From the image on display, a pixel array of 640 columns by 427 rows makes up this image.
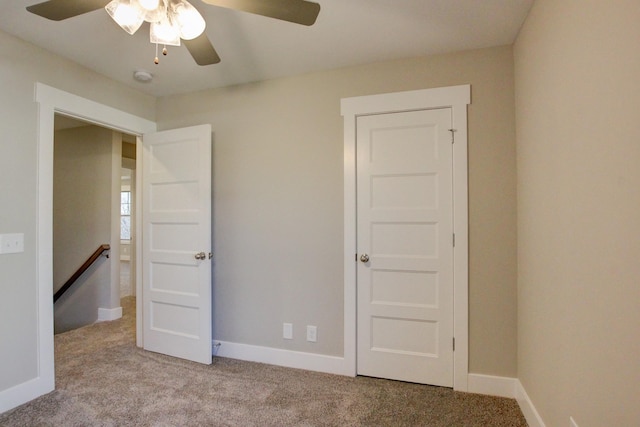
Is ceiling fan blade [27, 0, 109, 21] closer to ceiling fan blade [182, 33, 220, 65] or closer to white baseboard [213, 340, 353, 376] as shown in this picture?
ceiling fan blade [182, 33, 220, 65]

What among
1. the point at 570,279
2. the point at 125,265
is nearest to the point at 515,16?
the point at 570,279

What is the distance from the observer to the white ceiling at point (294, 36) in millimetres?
1791

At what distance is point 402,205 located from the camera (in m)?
2.33

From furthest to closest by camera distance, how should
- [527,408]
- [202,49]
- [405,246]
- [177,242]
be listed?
[177,242], [405,246], [527,408], [202,49]

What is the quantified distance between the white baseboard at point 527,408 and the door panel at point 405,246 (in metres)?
0.41

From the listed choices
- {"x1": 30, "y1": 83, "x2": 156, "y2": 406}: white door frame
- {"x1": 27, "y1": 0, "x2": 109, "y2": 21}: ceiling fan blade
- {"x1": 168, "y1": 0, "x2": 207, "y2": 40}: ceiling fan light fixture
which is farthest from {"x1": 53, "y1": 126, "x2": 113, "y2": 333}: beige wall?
{"x1": 168, "y1": 0, "x2": 207, "y2": 40}: ceiling fan light fixture

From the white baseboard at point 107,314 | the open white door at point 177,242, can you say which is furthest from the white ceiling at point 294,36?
the white baseboard at point 107,314

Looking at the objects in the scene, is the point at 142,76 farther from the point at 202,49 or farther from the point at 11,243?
the point at 11,243

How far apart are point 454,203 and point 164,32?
78.6 inches

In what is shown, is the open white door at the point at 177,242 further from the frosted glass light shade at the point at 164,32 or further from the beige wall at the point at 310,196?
the frosted glass light shade at the point at 164,32

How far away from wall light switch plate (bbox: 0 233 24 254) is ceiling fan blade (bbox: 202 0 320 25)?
1.94m

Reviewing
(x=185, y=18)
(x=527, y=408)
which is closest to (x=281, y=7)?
(x=185, y=18)

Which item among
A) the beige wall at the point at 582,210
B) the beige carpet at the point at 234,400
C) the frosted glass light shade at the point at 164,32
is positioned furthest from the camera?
the beige carpet at the point at 234,400

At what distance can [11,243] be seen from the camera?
201 cm
